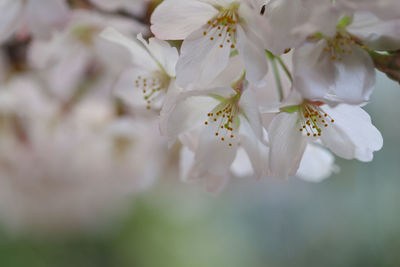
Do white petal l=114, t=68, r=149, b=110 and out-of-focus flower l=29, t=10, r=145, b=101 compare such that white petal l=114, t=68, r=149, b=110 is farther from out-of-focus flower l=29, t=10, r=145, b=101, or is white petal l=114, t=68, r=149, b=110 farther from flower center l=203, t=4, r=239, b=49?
flower center l=203, t=4, r=239, b=49

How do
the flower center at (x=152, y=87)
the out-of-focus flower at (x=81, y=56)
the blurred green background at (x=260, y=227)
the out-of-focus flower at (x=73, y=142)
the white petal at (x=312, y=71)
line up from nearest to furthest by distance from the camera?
the white petal at (x=312, y=71) < the flower center at (x=152, y=87) < the out-of-focus flower at (x=81, y=56) < the out-of-focus flower at (x=73, y=142) < the blurred green background at (x=260, y=227)

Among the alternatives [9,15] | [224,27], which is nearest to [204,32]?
[224,27]

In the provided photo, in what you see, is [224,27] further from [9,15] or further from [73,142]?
[73,142]

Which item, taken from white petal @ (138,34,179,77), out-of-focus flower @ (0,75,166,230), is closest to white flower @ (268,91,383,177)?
white petal @ (138,34,179,77)

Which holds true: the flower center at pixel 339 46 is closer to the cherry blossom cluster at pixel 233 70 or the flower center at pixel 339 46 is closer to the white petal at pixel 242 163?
the cherry blossom cluster at pixel 233 70

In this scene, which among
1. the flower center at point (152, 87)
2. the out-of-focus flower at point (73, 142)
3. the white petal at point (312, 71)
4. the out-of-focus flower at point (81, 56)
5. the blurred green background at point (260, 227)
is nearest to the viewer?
the white petal at point (312, 71)

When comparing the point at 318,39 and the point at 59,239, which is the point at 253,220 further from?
the point at 318,39

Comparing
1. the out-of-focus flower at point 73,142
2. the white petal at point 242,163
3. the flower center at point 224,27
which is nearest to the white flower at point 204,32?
the flower center at point 224,27
